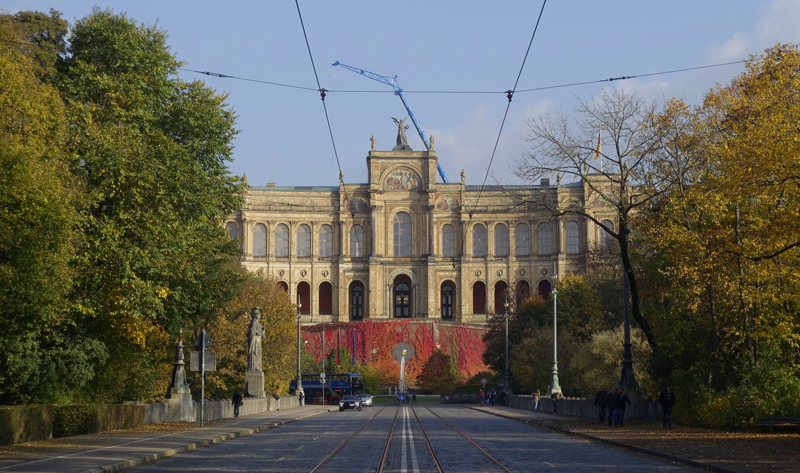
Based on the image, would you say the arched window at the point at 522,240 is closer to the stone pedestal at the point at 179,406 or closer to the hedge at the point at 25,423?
the stone pedestal at the point at 179,406

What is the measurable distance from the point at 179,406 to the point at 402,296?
239ft

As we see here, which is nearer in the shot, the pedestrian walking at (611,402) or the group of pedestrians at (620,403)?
the group of pedestrians at (620,403)

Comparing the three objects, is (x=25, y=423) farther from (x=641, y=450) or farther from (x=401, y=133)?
(x=401, y=133)

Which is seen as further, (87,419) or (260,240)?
(260,240)

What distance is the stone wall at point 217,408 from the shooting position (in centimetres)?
3204

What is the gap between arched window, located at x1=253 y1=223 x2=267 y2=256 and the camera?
10394 centimetres

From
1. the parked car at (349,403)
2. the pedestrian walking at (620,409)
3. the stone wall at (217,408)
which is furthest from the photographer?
the parked car at (349,403)

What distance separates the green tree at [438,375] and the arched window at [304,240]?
28.2 m

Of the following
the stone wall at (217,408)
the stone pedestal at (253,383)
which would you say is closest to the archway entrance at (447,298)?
the stone wall at (217,408)

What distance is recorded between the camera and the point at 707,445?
66.3 feet

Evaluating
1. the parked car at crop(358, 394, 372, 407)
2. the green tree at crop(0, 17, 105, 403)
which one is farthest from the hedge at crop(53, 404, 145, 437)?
the parked car at crop(358, 394, 372, 407)

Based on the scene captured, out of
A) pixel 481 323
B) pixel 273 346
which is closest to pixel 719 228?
pixel 273 346

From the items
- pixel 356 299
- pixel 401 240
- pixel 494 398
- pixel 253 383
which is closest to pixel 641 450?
pixel 253 383

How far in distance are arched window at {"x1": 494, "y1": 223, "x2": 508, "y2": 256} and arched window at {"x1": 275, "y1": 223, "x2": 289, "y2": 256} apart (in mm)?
25213
